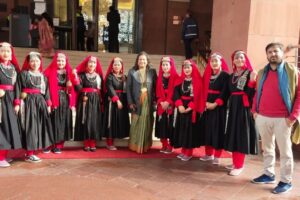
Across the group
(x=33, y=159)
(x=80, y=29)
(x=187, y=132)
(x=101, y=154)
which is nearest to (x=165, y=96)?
(x=187, y=132)

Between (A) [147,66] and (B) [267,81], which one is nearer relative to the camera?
(B) [267,81]

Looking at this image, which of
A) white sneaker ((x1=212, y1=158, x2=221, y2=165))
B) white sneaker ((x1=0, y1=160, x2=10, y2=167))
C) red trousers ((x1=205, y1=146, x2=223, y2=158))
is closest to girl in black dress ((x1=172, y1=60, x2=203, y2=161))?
red trousers ((x1=205, y1=146, x2=223, y2=158))

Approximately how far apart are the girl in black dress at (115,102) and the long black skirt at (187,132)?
99cm

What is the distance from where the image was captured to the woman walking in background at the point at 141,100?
20.0 ft

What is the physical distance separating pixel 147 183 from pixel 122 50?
1011 centimetres

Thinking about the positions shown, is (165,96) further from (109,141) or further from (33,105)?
(33,105)

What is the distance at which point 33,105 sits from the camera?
5.49 m

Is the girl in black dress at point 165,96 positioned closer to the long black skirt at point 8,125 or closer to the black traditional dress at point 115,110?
the black traditional dress at point 115,110

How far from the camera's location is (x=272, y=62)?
4672 millimetres

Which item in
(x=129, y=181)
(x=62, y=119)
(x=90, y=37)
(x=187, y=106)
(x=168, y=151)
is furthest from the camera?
(x=90, y=37)

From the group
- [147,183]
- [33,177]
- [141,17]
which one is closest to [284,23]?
[147,183]

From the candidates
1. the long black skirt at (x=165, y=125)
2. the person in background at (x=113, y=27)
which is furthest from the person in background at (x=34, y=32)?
the long black skirt at (x=165, y=125)

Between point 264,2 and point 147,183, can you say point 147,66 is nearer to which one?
point 147,183

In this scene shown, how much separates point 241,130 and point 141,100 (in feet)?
5.70
